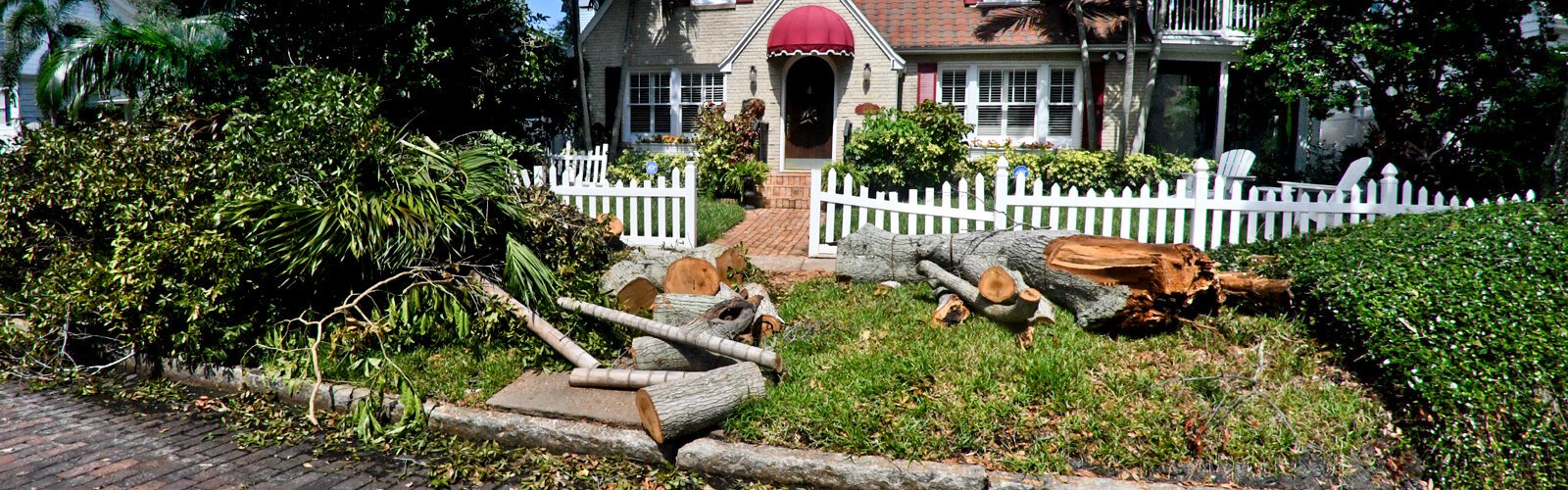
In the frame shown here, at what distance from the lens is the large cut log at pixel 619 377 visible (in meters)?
4.86

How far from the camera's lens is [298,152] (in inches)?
227

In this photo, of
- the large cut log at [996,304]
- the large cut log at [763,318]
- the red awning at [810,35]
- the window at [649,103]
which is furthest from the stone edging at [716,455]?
the window at [649,103]

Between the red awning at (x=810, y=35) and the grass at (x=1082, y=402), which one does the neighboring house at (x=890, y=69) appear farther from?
the grass at (x=1082, y=402)

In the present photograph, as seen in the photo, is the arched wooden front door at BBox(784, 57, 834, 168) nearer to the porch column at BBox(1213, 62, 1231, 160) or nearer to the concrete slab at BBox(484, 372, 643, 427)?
the porch column at BBox(1213, 62, 1231, 160)

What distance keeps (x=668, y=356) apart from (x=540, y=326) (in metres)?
1.00

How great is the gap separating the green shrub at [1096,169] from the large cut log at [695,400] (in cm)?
1067

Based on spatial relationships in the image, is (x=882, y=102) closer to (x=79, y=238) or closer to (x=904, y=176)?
(x=904, y=176)

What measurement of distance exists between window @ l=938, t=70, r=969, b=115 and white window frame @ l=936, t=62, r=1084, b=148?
0.03m

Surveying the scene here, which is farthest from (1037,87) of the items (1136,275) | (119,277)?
(119,277)

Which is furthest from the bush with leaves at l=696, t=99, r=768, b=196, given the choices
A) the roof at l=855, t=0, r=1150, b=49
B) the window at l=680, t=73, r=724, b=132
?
the roof at l=855, t=0, r=1150, b=49

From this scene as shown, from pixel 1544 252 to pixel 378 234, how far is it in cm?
651

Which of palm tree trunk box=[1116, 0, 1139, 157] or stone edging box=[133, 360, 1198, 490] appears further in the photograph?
palm tree trunk box=[1116, 0, 1139, 157]

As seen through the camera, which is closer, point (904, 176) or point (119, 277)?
point (119, 277)

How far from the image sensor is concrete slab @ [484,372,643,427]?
4648 mm
